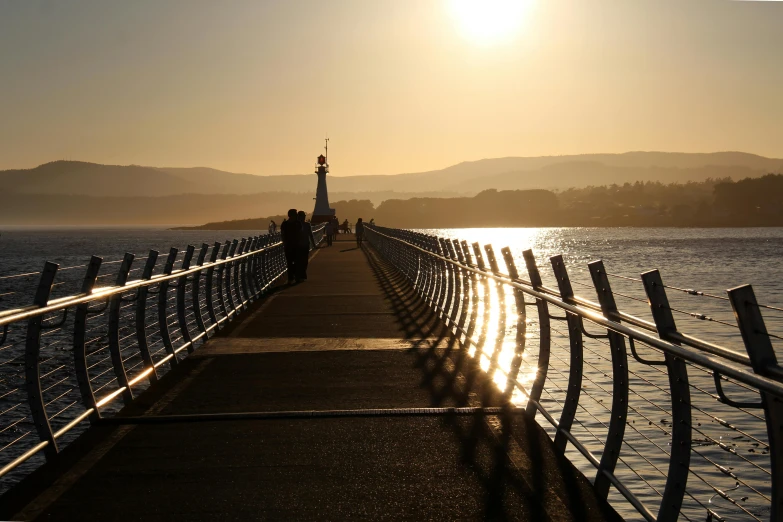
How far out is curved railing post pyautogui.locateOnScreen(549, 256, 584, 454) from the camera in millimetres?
6438

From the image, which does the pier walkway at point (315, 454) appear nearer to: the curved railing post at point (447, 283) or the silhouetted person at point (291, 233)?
the curved railing post at point (447, 283)

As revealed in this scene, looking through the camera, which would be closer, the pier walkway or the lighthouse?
the pier walkway

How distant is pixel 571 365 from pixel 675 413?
6.48 ft

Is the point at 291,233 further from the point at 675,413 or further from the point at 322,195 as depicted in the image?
the point at 322,195

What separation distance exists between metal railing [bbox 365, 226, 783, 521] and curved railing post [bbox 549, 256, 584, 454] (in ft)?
0.03

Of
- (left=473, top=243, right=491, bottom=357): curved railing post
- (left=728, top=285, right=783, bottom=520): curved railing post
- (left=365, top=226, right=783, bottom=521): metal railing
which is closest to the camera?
(left=728, top=285, right=783, bottom=520): curved railing post

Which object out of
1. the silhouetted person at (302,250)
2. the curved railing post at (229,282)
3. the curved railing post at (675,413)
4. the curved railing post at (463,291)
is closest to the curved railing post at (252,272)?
the curved railing post at (229,282)

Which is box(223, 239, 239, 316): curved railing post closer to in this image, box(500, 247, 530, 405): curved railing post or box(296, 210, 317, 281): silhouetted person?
box(296, 210, 317, 281): silhouetted person

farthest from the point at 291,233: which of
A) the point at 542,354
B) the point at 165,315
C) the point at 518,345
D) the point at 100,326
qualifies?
the point at 542,354

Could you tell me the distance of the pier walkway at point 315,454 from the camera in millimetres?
5383

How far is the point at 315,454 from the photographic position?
6555 millimetres

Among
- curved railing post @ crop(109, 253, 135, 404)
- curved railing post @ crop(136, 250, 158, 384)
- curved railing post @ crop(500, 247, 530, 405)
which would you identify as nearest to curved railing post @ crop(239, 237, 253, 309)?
curved railing post @ crop(136, 250, 158, 384)

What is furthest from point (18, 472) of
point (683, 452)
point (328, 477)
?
point (683, 452)

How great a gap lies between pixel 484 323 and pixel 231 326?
545 centimetres
